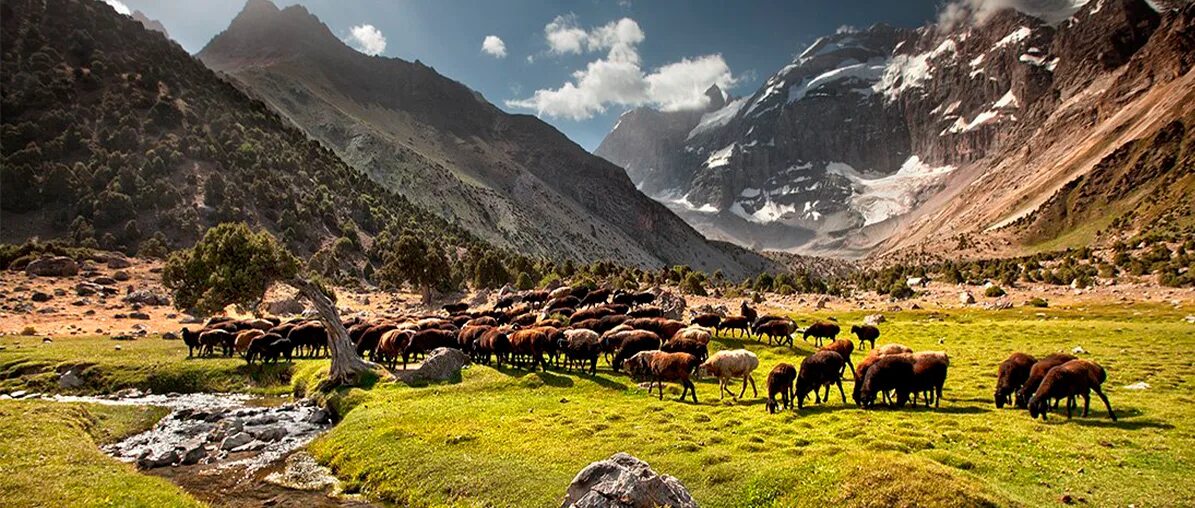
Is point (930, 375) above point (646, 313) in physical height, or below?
below

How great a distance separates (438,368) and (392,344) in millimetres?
7496

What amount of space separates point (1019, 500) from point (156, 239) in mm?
107193

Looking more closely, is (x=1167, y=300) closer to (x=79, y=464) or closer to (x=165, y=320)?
Result: (x=79, y=464)

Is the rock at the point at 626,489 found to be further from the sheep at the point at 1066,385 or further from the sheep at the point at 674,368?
the sheep at the point at 1066,385

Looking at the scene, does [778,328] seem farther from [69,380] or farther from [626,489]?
[69,380]

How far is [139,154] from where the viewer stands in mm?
105500

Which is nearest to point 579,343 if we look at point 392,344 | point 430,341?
point 430,341

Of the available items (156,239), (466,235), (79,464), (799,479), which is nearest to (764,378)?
(799,479)

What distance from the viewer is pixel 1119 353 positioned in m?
29.9

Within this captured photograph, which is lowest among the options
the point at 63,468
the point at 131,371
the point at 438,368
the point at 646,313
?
the point at 131,371

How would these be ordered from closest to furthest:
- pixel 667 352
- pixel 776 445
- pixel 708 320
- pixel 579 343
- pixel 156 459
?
pixel 776 445
pixel 156 459
pixel 667 352
pixel 579 343
pixel 708 320

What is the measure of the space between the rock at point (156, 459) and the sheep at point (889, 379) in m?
25.8

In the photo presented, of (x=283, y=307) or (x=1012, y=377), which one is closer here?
(x=1012, y=377)

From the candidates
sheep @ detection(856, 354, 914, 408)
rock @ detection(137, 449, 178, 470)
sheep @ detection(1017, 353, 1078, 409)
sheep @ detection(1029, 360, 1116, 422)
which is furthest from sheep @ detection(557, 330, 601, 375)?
sheep @ detection(1029, 360, 1116, 422)
